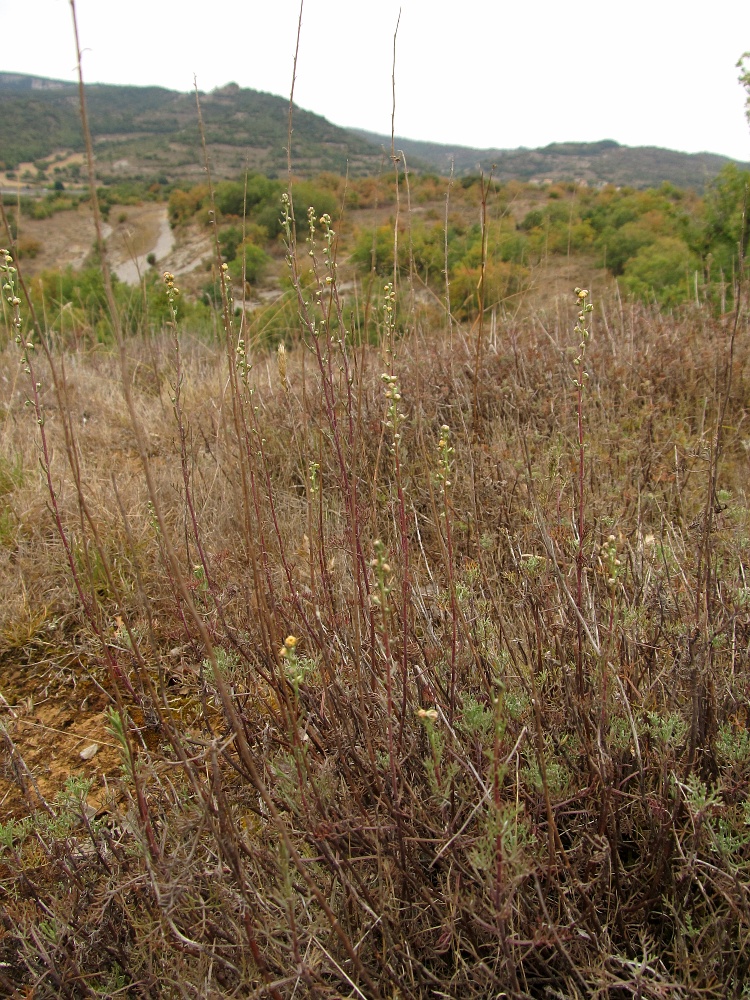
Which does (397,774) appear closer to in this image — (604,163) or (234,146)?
(604,163)

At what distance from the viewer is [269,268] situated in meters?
14.2

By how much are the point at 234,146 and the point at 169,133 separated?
14.4 meters

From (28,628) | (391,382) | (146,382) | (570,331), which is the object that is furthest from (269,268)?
(391,382)

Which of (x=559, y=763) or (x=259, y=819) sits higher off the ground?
(x=559, y=763)

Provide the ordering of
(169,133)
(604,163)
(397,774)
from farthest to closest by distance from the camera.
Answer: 1. (169,133)
2. (604,163)
3. (397,774)

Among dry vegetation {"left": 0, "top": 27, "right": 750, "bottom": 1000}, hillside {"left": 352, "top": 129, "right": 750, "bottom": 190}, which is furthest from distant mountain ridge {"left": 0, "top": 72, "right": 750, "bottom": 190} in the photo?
dry vegetation {"left": 0, "top": 27, "right": 750, "bottom": 1000}

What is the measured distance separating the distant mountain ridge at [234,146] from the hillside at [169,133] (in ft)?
0.36

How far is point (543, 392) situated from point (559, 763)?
2.43m

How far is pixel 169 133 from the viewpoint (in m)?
63.1

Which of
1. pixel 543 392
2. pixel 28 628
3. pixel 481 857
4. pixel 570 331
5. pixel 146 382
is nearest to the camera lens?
pixel 481 857

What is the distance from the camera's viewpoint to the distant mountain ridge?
42000 millimetres

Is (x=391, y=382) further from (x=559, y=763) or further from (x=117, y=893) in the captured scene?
(x=117, y=893)

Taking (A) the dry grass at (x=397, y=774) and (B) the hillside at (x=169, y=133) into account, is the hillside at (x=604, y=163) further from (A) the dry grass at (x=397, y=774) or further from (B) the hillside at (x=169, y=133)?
(A) the dry grass at (x=397, y=774)

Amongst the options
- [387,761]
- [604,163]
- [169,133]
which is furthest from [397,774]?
[169,133]
